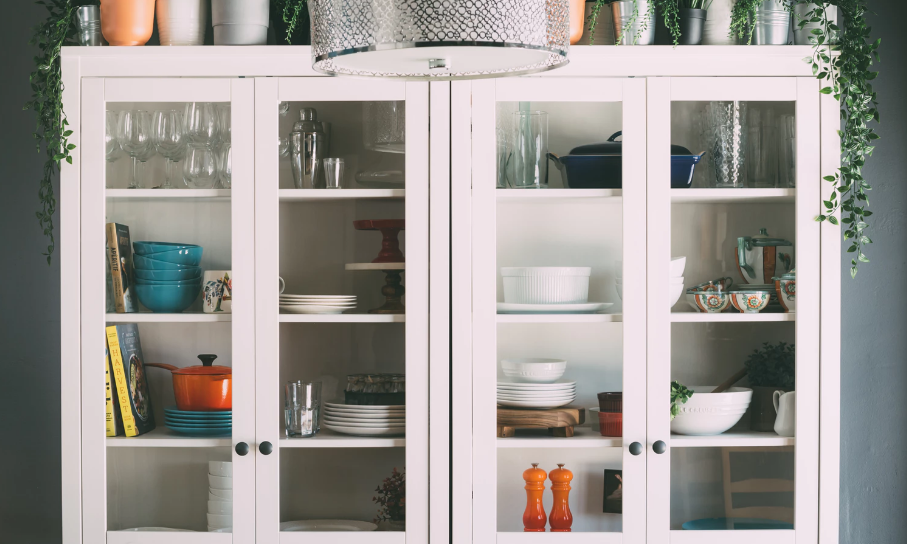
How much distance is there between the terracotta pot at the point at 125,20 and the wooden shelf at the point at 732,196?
4.36ft

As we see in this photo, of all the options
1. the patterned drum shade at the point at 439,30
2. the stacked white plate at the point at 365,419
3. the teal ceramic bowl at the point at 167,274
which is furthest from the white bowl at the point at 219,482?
the patterned drum shade at the point at 439,30

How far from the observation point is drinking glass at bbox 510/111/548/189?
5.82 ft

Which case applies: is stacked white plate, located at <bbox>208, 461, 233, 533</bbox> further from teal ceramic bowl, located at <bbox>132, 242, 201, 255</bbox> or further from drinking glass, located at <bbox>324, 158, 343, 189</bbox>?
drinking glass, located at <bbox>324, 158, 343, 189</bbox>

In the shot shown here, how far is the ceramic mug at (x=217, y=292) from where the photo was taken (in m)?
1.79

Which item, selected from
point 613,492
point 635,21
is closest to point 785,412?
point 613,492

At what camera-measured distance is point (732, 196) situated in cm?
177

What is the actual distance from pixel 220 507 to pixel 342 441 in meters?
0.34

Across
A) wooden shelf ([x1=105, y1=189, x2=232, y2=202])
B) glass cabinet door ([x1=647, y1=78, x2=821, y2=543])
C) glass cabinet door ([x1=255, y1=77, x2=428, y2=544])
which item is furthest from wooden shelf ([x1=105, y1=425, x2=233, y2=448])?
glass cabinet door ([x1=647, y1=78, x2=821, y2=543])

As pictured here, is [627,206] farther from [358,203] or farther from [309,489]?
[309,489]

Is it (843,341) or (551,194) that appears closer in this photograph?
(551,194)

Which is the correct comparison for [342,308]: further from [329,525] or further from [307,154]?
[329,525]

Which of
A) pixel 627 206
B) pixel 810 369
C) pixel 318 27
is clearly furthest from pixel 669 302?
pixel 318 27

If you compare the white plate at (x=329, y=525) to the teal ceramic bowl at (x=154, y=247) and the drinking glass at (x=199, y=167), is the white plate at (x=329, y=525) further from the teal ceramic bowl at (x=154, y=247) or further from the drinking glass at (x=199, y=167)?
the drinking glass at (x=199, y=167)

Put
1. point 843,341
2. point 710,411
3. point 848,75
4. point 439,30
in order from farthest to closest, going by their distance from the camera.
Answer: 1. point 843,341
2. point 710,411
3. point 848,75
4. point 439,30
